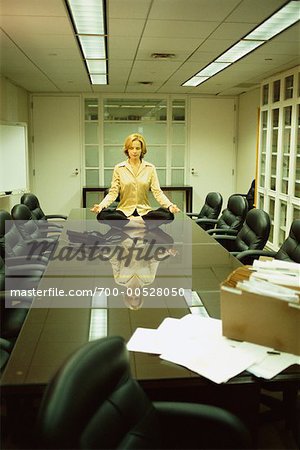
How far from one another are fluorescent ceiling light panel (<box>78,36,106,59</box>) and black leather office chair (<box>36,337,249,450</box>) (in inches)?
147

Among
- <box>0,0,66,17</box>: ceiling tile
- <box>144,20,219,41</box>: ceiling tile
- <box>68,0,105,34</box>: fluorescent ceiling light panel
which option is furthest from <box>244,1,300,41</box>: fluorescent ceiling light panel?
<box>0,0,66,17</box>: ceiling tile

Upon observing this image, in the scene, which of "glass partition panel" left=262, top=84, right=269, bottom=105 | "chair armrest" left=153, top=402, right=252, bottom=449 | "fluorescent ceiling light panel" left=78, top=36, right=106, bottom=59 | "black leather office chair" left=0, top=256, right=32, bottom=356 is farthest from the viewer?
"glass partition panel" left=262, top=84, right=269, bottom=105

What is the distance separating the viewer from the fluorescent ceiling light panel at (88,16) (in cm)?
331

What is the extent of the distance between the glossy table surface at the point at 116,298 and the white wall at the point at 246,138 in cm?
484

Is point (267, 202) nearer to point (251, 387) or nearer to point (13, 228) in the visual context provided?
point (13, 228)

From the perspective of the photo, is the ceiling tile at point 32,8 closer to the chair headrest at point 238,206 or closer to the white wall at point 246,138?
the chair headrest at point 238,206

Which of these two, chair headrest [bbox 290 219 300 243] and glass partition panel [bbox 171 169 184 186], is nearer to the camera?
chair headrest [bbox 290 219 300 243]

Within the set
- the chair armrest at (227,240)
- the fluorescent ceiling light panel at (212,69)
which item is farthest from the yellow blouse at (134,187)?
the fluorescent ceiling light panel at (212,69)

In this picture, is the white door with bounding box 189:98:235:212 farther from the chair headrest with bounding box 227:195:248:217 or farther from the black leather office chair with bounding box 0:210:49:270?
the black leather office chair with bounding box 0:210:49:270

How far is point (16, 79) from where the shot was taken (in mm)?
6988

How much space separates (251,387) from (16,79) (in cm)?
647

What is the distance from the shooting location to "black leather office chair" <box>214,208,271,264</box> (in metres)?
3.92

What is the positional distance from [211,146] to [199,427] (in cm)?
811

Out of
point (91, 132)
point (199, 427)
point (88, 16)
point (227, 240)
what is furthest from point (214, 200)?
point (199, 427)
